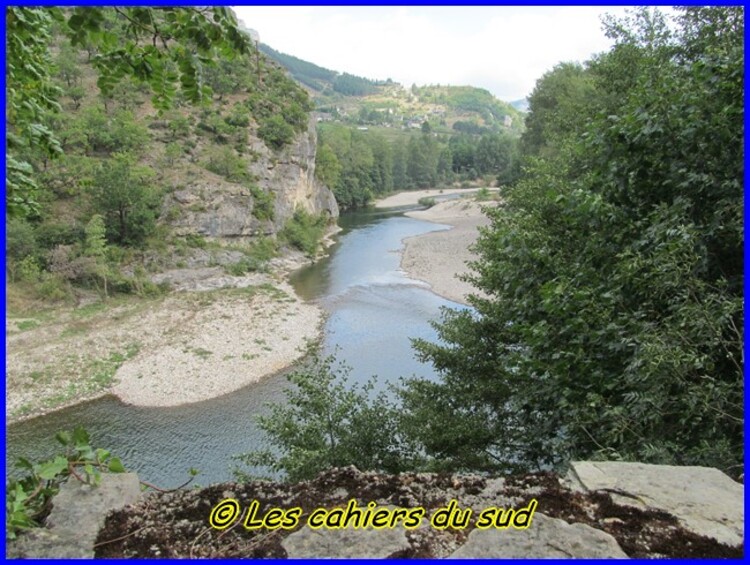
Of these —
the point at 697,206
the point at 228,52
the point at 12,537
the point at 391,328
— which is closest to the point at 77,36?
the point at 228,52

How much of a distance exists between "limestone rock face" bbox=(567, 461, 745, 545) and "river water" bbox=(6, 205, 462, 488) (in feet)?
25.4

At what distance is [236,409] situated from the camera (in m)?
18.4

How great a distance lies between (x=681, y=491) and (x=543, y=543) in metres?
1.13

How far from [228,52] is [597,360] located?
15.1 ft

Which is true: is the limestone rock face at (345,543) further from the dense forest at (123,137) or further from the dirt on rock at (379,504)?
the dense forest at (123,137)

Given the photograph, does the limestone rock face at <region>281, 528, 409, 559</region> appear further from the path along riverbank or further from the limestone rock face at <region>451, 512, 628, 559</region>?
the path along riverbank

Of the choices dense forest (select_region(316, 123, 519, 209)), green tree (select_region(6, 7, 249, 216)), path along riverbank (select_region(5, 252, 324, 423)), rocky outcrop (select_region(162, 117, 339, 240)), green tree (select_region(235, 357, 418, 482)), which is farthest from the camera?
dense forest (select_region(316, 123, 519, 209))

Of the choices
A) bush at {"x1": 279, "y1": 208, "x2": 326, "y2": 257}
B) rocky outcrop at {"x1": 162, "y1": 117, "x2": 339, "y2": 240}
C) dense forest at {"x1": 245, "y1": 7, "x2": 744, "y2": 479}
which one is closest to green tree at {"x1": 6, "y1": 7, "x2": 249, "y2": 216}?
dense forest at {"x1": 245, "y1": 7, "x2": 744, "y2": 479}

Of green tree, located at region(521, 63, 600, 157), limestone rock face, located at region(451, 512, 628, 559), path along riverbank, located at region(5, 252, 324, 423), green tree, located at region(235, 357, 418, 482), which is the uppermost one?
green tree, located at region(521, 63, 600, 157)

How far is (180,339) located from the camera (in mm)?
24594

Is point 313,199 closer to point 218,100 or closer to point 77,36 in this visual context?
point 218,100

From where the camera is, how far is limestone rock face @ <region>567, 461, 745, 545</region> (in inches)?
106

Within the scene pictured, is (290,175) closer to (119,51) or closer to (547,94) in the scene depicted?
(547,94)

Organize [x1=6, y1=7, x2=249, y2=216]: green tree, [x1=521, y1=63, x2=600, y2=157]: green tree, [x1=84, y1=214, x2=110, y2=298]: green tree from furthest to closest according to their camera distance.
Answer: [x1=521, y1=63, x2=600, y2=157]: green tree, [x1=84, y1=214, x2=110, y2=298]: green tree, [x1=6, y1=7, x2=249, y2=216]: green tree
